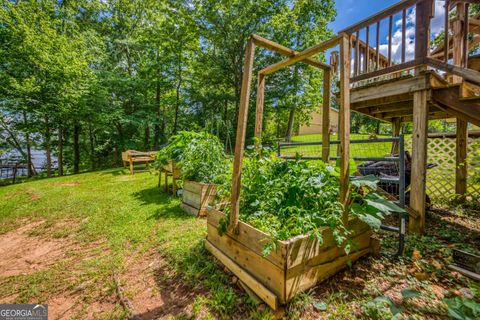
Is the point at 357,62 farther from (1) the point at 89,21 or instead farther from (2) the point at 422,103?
(1) the point at 89,21

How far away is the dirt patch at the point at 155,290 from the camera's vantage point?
1.58 m

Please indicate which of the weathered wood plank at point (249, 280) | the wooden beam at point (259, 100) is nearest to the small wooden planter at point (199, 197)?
the weathered wood plank at point (249, 280)

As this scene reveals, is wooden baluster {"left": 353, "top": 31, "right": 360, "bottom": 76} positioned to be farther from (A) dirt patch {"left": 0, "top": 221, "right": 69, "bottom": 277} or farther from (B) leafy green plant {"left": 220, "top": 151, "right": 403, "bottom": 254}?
(A) dirt patch {"left": 0, "top": 221, "right": 69, "bottom": 277}

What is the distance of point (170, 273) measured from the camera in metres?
2.02

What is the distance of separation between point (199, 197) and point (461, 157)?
4.49 metres

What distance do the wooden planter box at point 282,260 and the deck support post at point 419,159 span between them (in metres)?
1.12

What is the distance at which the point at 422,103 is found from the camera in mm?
2500

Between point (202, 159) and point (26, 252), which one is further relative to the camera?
point (202, 159)

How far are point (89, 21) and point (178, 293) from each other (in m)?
15.3

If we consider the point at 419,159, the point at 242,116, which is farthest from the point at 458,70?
the point at 242,116

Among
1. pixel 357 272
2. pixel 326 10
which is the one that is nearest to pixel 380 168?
pixel 357 272

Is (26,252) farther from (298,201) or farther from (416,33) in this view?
(416,33)

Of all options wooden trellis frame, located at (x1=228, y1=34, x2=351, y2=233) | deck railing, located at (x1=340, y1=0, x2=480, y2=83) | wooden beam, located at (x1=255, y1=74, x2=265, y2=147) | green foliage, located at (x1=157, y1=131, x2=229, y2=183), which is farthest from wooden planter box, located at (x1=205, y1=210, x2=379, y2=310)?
deck railing, located at (x1=340, y1=0, x2=480, y2=83)

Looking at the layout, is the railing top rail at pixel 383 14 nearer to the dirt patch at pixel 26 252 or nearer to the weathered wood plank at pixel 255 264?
the weathered wood plank at pixel 255 264
